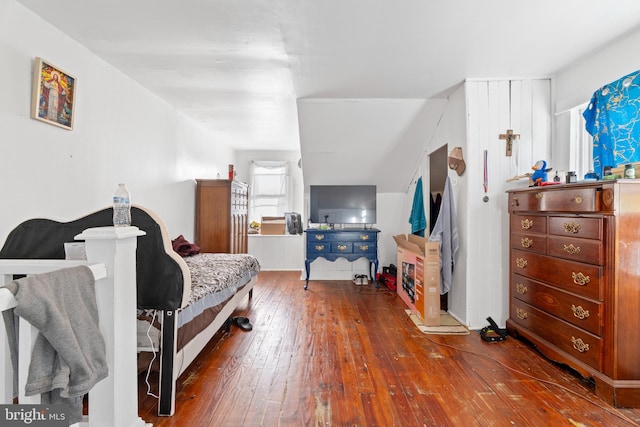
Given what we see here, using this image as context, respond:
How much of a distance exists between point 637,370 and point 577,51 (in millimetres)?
2161

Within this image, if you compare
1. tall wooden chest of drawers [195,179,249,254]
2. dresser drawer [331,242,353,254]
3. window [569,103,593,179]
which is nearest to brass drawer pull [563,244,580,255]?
window [569,103,593,179]

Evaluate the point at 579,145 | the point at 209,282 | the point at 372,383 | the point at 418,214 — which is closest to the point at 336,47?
the point at 209,282

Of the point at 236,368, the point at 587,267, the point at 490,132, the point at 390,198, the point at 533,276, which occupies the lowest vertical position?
the point at 236,368

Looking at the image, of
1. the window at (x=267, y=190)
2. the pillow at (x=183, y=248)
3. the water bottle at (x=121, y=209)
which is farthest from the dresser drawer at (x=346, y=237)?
the water bottle at (x=121, y=209)

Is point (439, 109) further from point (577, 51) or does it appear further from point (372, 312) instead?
point (372, 312)

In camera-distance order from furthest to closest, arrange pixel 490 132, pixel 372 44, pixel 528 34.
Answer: pixel 490 132 < pixel 372 44 < pixel 528 34

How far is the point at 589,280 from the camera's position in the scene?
6.04 feet

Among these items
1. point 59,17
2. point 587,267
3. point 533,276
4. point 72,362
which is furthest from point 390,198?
point 72,362

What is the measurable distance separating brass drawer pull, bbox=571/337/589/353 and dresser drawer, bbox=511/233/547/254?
589 mm

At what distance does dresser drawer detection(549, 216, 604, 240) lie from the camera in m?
1.80

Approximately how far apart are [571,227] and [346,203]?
2968 millimetres

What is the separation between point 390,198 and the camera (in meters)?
4.89

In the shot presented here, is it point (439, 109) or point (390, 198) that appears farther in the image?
point (390, 198)

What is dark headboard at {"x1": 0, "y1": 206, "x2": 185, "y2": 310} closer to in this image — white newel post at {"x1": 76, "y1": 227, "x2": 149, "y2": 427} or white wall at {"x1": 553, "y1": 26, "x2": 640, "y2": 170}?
white newel post at {"x1": 76, "y1": 227, "x2": 149, "y2": 427}
